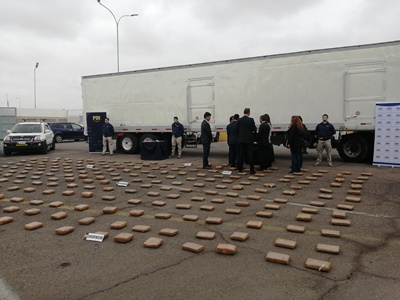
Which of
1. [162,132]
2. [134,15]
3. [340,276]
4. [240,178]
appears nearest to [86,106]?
[162,132]

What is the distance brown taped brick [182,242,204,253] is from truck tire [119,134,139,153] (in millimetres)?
11415

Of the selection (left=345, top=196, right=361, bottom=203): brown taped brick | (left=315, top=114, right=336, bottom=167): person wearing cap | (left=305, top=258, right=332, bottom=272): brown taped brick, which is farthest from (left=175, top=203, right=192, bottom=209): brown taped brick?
(left=315, top=114, right=336, bottom=167): person wearing cap

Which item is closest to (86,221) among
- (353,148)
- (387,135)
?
(387,135)

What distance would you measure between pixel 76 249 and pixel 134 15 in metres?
23.9

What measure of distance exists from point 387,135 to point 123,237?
9142mm

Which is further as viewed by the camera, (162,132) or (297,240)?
(162,132)

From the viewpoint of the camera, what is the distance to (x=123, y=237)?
454 cm

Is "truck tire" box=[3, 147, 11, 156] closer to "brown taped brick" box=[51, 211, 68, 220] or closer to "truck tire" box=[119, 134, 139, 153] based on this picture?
"truck tire" box=[119, 134, 139, 153]

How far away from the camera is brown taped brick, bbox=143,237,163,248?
4.33 metres

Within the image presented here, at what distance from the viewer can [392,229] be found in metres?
4.95

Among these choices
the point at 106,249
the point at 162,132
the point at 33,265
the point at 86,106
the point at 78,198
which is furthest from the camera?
the point at 86,106

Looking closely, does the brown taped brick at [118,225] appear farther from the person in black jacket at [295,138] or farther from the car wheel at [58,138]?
the car wheel at [58,138]

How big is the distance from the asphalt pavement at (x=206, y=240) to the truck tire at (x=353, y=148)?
2500 mm

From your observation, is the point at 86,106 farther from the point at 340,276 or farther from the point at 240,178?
the point at 340,276
